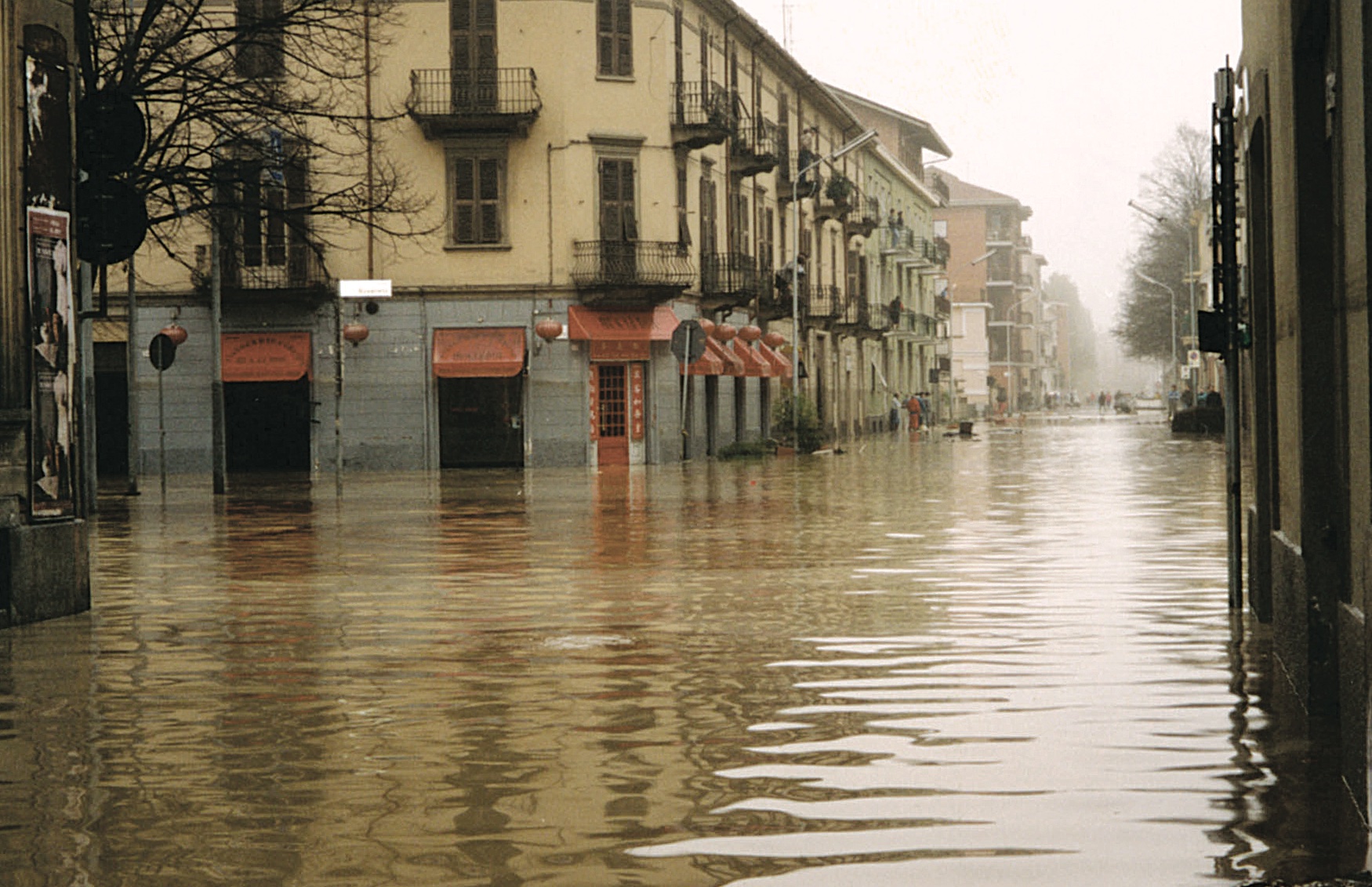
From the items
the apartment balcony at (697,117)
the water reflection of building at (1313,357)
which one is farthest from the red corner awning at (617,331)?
the water reflection of building at (1313,357)

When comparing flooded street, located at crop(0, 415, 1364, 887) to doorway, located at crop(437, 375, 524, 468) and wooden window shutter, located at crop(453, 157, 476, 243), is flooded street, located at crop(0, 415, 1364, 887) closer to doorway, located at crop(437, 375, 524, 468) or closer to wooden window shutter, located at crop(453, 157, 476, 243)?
doorway, located at crop(437, 375, 524, 468)

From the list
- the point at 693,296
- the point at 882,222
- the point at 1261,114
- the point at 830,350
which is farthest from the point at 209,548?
the point at 882,222

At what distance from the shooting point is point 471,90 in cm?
4212

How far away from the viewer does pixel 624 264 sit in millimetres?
43125

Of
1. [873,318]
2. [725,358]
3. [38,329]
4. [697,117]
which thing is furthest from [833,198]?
[38,329]

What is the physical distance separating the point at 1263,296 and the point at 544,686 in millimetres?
4675

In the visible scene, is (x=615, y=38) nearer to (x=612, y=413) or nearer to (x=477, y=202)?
(x=477, y=202)

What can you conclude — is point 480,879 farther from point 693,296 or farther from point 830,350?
point 830,350

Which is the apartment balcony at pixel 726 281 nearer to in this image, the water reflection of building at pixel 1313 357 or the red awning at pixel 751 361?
the red awning at pixel 751 361

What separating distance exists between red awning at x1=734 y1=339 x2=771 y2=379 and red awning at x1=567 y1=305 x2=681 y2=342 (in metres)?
6.14

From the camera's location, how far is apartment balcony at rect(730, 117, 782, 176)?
50.5 metres

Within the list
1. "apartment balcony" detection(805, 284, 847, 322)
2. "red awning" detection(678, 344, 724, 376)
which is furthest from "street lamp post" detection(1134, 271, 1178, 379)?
"red awning" detection(678, 344, 724, 376)

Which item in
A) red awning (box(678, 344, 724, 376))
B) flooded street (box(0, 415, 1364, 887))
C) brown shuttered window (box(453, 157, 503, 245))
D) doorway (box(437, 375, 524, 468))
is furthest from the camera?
red awning (box(678, 344, 724, 376))

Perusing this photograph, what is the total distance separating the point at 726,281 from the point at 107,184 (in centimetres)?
3655
